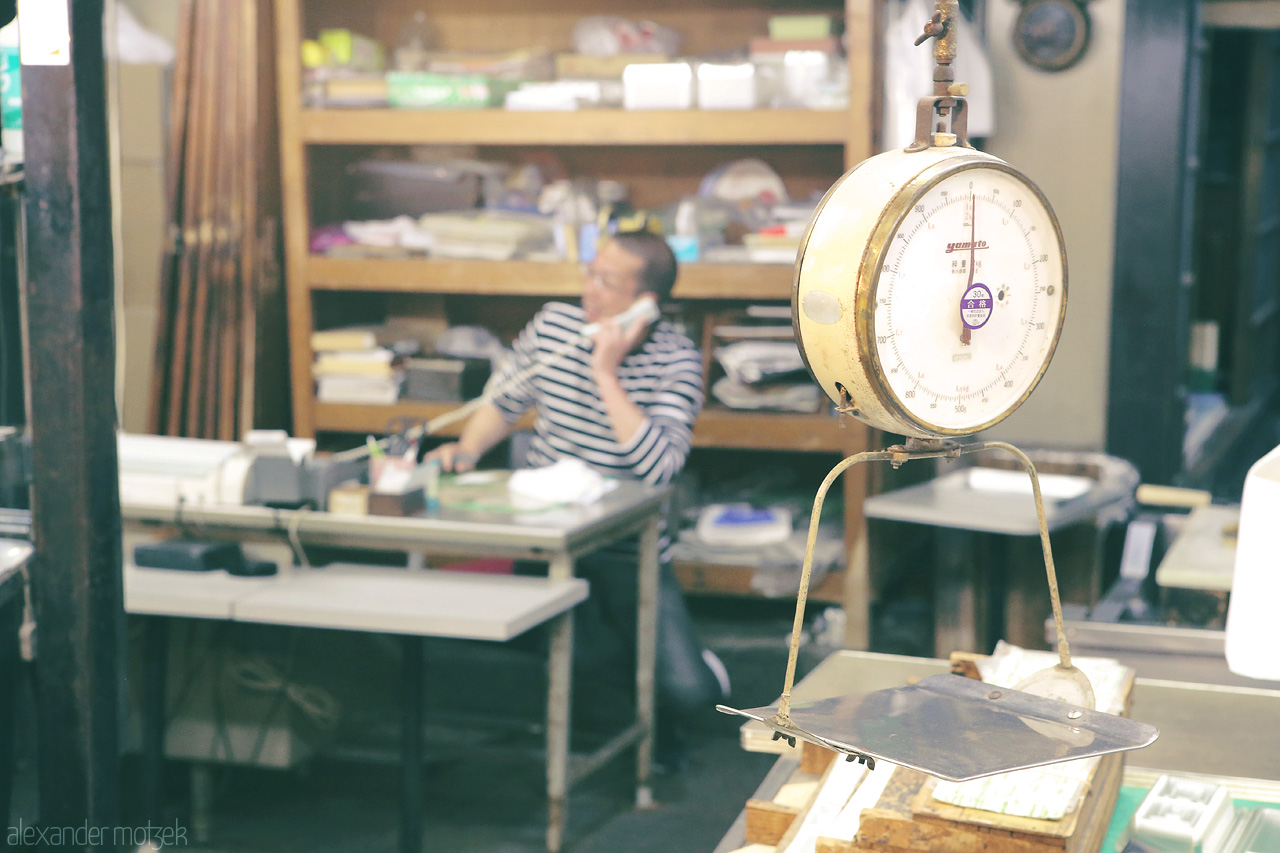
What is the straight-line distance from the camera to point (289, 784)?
325 cm

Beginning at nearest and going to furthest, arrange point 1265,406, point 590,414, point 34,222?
point 34,222, point 590,414, point 1265,406

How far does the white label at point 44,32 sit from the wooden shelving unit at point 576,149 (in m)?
2.57

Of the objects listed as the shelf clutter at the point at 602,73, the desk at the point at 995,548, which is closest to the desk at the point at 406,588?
the desk at the point at 995,548

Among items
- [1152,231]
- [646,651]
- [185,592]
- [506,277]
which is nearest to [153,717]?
[185,592]

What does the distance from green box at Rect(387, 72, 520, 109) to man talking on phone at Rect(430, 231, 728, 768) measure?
960mm

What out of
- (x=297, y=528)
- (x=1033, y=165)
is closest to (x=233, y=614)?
(x=297, y=528)

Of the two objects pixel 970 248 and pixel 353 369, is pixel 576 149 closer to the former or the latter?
pixel 353 369

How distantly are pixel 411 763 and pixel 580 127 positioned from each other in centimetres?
226

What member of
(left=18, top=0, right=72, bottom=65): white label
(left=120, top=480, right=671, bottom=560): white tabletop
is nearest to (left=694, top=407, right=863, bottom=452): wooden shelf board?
(left=120, top=480, right=671, bottom=560): white tabletop

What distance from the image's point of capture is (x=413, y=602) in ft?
8.61

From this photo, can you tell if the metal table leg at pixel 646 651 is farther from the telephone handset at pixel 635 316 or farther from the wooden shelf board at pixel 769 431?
the wooden shelf board at pixel 769 431

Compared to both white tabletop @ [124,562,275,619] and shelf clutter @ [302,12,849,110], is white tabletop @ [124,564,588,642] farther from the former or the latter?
shelf clutter @ [302,12,849,110]

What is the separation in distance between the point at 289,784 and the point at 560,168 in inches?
90.8

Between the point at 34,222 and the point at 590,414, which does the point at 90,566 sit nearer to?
the point at 34,222
